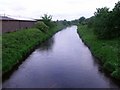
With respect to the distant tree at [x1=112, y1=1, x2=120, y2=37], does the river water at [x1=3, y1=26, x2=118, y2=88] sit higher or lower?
lower

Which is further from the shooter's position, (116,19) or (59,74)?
(116,19)

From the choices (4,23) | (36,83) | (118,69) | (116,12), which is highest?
(116,12)

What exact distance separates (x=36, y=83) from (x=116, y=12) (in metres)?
20.3

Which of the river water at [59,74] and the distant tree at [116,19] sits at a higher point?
the distant tree at [116,19]

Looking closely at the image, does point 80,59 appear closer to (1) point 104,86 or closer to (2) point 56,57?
(2) point 56,57

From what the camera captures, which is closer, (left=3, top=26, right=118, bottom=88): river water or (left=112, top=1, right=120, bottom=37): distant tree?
(left=3, top=26, right=118, bottom=88): river water

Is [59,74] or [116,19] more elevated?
[116,19]

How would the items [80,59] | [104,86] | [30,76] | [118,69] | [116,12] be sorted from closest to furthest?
[104,86], [118,69], [30,76], [80,59], [116,12]

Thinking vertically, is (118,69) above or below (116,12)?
below

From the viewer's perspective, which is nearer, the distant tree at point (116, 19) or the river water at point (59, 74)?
the river water at point (59, 74)

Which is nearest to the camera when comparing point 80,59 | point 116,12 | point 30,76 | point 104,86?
point 104,86

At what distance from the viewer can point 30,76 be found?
1923 cm

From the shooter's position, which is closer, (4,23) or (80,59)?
(80,59)

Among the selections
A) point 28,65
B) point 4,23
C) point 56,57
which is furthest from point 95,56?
point 4,23
